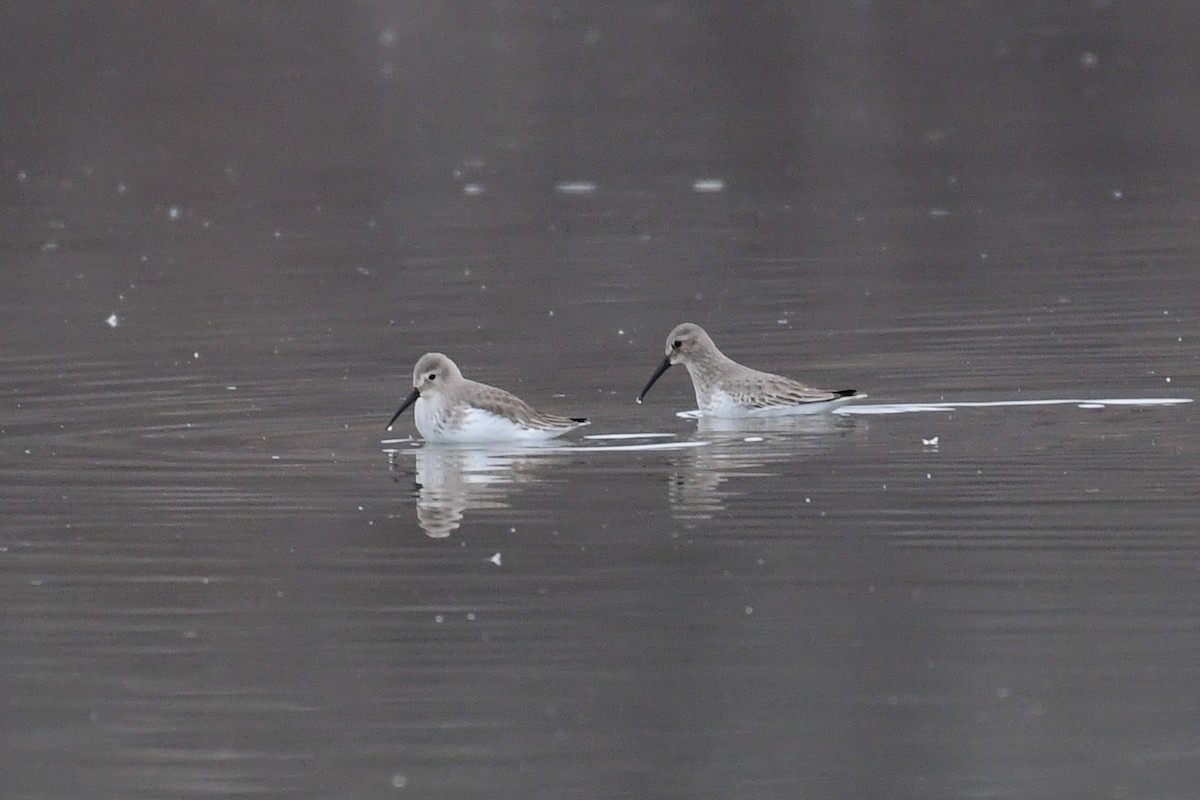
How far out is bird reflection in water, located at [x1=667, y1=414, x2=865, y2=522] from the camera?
10.5 meters

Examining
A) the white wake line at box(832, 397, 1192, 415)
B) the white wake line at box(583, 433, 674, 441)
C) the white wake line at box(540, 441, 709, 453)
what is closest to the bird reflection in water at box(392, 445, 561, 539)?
the white wake line at box(540, 441, 709, 453)

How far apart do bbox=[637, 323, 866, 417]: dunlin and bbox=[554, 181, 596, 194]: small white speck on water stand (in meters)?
11.1

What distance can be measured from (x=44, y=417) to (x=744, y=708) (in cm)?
624

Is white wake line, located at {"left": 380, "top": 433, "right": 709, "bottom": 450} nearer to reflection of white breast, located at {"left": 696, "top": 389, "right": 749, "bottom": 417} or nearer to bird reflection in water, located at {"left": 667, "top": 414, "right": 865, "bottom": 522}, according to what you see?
bird reflection in water, located at {"left": 667, "top": 414, "right": 865, "bottom": 522}

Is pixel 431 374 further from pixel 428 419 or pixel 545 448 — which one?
pixel 545 448

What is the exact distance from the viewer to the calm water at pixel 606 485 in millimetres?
7426

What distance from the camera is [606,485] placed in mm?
10953

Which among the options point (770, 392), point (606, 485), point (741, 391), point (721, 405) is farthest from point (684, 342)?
point (606, 485)

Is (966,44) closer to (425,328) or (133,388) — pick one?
(425,328)

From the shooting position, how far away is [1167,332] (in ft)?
47.9

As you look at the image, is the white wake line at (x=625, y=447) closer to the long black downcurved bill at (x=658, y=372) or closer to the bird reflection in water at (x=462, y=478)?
the bird reflection in water at (x=462, y=478)

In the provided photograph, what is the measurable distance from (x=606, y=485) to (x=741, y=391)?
1.94 meters

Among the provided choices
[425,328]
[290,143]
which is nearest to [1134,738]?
[425,328]

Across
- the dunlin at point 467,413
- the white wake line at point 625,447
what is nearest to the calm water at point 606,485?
the white wake line at point 625,447
